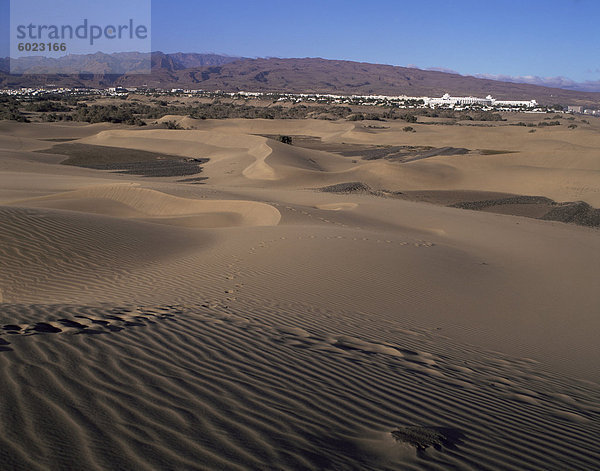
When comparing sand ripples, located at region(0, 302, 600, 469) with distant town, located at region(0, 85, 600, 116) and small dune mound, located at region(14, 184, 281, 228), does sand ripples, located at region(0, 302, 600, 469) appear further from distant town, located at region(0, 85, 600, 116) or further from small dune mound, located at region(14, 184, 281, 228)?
distant town, located at region(0, 85, 600, 116)

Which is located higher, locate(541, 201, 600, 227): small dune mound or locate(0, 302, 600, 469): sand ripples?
locate(0, 302, 600, 469): sand ripples

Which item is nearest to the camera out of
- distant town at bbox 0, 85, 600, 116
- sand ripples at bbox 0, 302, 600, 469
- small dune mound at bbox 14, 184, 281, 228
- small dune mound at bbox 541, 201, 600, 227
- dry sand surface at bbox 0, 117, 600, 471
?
sand ripples at bbox 0, 302, 600, 469

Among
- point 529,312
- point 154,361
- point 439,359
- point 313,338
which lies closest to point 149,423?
point 154,361

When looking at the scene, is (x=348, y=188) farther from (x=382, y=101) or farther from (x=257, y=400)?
(x=382, y=101)

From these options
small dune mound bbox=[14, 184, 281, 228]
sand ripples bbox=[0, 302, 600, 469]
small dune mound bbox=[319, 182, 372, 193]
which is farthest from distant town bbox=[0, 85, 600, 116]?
sand ripples bbox=[0, 302, 600, 469]

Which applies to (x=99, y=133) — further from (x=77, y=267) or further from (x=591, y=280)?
(x=591, y=280)

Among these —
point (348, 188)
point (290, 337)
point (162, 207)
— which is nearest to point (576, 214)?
point (348, 188)

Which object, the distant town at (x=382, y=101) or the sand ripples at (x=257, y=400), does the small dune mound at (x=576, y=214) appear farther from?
the distant town at (x=382, y=101)
